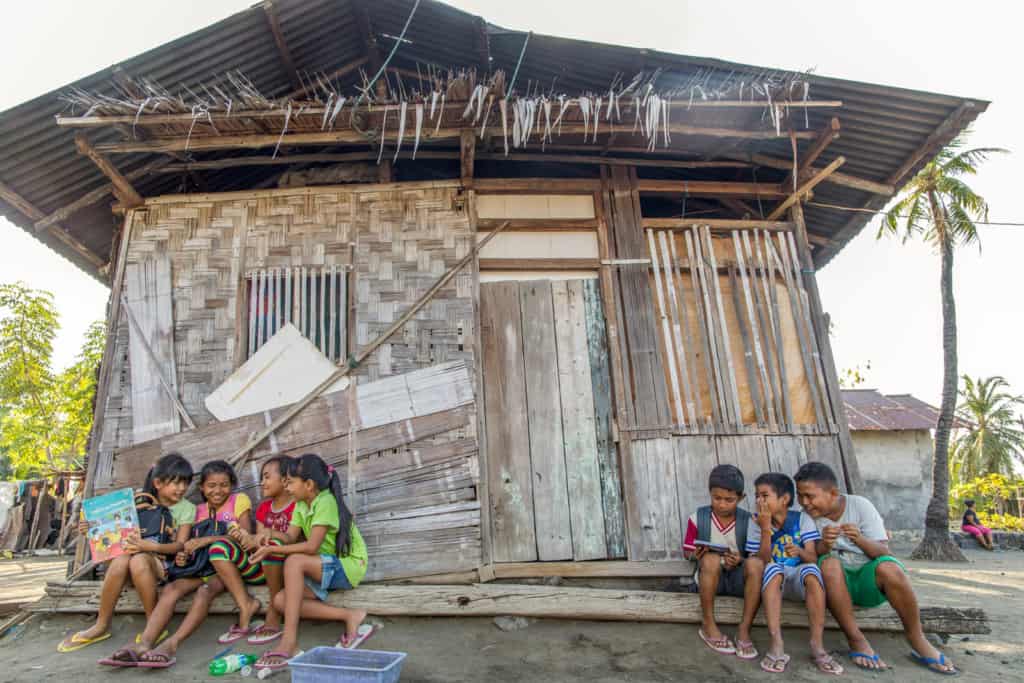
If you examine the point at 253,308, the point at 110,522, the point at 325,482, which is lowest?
the point at 110,522

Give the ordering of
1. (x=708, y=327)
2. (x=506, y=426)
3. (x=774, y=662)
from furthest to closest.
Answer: (x=708, y=327) < (x=506, y=426) < (x=774, y=662)

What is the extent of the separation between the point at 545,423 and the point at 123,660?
9.48 ft

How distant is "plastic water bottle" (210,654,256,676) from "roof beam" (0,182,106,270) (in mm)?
4216

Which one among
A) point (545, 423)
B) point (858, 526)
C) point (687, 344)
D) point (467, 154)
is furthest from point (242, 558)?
point (858, 526)

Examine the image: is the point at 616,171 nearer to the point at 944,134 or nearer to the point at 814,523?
the point at 944,134

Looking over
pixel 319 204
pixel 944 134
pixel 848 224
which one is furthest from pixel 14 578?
pixel 944 134

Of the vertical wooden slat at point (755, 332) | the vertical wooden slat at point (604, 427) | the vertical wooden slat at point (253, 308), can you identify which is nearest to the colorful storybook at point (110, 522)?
the vertical wooden slat at point (253, 308)

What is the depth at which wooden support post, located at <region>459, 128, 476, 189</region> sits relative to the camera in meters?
4.36

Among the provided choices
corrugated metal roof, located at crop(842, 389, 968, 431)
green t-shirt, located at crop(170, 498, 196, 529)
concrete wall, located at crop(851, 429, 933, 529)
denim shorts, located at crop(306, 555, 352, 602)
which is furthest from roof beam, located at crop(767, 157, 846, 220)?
concrete wall, located at crop(851, 429, 933, 529)

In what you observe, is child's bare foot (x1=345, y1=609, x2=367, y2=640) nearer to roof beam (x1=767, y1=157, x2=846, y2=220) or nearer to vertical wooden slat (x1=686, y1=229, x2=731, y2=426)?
vertical wooden slat (x1=686, y1=229, x2=731, y2=426)

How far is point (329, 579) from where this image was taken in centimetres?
341

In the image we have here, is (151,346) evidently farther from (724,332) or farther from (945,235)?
(945,235)

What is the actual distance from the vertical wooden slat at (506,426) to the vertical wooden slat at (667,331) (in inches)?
46.7

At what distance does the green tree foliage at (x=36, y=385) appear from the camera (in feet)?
51.5
